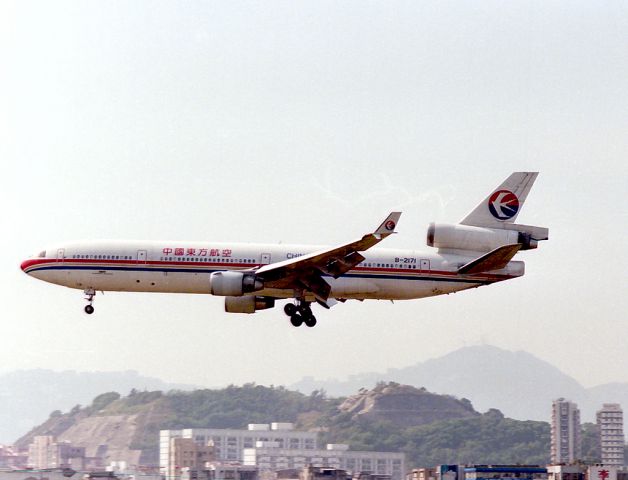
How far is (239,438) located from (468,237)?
77083 millimetres

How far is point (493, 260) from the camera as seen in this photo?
6588 cm

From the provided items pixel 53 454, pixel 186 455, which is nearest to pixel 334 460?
pixel 186 455

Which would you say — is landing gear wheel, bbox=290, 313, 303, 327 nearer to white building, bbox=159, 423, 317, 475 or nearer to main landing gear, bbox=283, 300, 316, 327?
main landing gear, bbox=283, 300, 316, 327

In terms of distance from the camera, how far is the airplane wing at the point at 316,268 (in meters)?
63.7

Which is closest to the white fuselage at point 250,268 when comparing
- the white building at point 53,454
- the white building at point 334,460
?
the white building at point 334,460

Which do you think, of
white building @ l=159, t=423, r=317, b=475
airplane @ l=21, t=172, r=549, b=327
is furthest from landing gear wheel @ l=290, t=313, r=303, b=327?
white building @ l=159, t=423, r=317, b=475

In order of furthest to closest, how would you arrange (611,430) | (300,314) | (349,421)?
(611,430)
(349,421)
(300,314)

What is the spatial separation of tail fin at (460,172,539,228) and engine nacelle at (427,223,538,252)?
2.62 ft

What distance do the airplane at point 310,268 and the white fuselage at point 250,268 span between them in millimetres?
54

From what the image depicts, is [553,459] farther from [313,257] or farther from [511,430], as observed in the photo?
[313,257]

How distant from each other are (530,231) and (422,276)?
21.0ft

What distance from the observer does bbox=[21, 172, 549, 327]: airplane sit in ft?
220

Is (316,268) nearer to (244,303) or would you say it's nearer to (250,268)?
(250,268)

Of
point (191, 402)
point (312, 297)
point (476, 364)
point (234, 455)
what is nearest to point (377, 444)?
point (234, 455)
